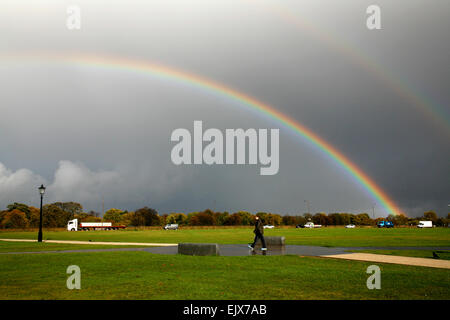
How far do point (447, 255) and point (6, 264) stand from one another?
66.9 ft

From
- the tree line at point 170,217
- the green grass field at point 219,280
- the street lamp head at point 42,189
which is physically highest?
the street lamp head at point 42,189

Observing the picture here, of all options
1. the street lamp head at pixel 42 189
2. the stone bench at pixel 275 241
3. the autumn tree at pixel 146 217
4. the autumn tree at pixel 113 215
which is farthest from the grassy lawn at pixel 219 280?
the autumn tree at pixel 113 215

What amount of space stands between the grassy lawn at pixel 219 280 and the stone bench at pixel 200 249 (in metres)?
2.47

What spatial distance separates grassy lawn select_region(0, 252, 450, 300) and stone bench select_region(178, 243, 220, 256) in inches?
97.3

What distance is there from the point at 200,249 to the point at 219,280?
7786 mm

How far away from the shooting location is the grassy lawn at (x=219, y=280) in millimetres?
9047

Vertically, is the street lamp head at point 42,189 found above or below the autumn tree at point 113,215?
above

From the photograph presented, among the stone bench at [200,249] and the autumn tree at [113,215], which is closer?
the stone bench at [200,249]

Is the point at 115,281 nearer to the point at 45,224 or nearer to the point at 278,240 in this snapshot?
the point at 278,240

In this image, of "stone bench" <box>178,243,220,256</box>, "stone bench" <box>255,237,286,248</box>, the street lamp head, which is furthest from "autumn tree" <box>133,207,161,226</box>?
"stone bench" <box>178,243,220,256</box>

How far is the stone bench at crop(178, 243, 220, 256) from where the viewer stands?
18.5 meters

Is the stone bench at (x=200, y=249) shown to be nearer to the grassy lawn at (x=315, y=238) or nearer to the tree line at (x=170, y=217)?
the grassy lawn at (x=315, y=238)

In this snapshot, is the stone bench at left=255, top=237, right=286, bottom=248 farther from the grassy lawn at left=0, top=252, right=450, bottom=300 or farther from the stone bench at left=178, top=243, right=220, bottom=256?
the grassy lawn at left=0, top=252, right=450, bottom=300

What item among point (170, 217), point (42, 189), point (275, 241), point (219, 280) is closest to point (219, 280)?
point (219, 280)
